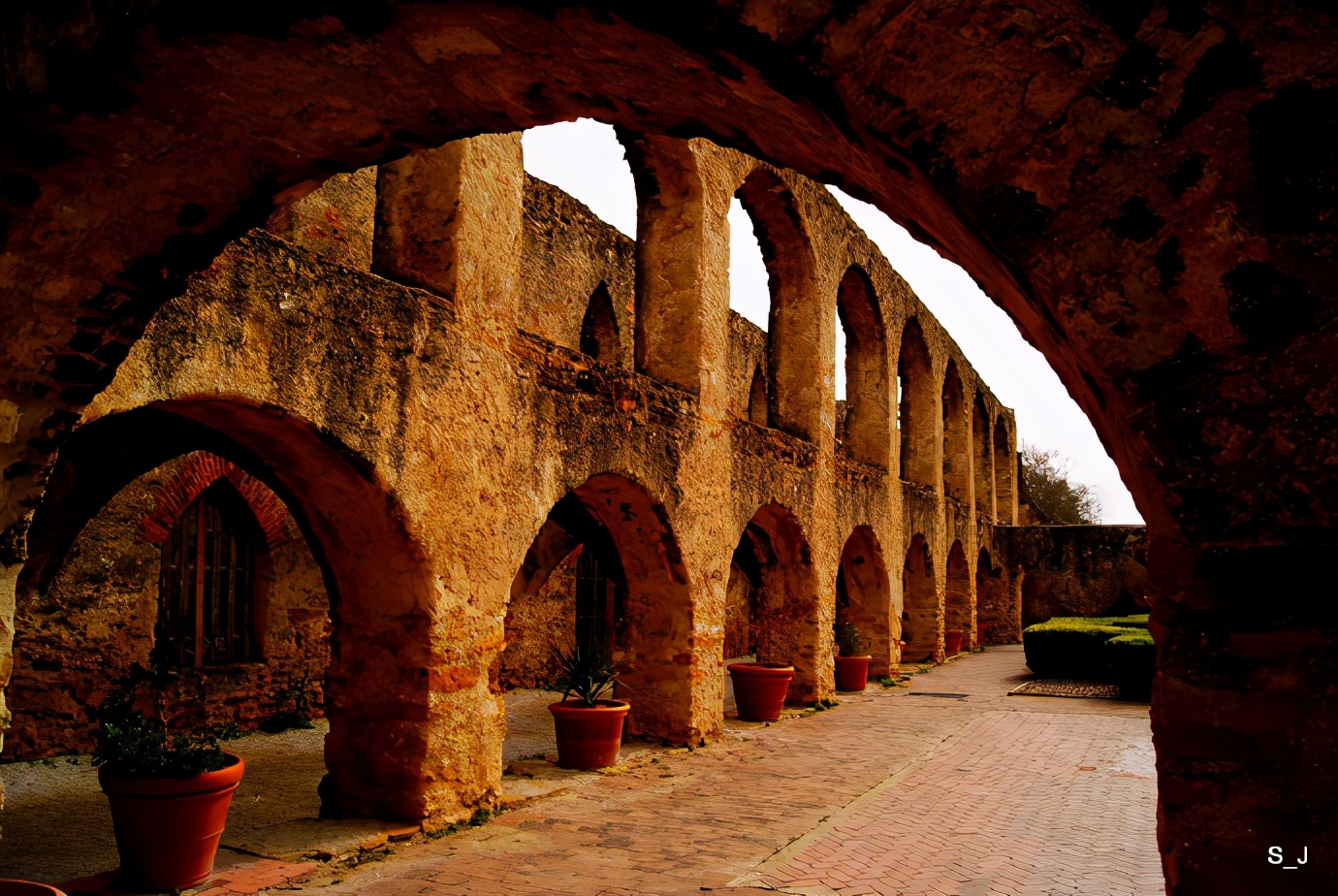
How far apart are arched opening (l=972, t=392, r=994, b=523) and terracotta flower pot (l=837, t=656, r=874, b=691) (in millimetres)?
10405

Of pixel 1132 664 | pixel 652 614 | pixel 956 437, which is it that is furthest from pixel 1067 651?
pixel 652 614

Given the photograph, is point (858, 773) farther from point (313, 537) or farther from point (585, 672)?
point (313, 537)

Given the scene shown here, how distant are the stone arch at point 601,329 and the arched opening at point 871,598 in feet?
16.6

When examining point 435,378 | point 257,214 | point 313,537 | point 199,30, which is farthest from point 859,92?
point 313,537

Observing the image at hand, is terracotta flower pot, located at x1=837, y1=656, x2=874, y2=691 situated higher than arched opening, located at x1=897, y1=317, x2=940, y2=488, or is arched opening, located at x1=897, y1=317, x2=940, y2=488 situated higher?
arched opening, located at x1=897, y1=317, x2=940, y2=488

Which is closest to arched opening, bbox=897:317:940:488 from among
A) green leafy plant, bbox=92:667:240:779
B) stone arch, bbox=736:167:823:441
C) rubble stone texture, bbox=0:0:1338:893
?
stone arch, bbox=736:167:823:441

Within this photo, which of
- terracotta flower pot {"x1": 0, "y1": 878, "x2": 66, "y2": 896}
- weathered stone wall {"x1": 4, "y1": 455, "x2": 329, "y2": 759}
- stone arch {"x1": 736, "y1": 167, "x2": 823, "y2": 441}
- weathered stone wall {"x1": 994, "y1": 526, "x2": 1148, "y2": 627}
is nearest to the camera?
terracotta flower pot {"x1": 0, "y1": 878, "x2": 66, "y2": 896}

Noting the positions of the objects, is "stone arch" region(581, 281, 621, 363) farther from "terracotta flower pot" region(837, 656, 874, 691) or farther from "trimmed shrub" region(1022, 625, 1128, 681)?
"trimmed shrub" region(1022, 625, 1128, 681)

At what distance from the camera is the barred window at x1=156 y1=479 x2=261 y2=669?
9062 millimetres

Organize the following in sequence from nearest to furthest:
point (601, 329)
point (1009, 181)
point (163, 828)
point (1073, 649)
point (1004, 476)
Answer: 1. point (1009, 181)
2. point (163, 828)
3. point (1073, 649)
4. point (601, 329)
5. point (1004, 476)

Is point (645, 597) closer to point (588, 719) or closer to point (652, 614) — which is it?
point (652, 614)

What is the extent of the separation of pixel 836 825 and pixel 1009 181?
5.08 metres

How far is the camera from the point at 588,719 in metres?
7.24

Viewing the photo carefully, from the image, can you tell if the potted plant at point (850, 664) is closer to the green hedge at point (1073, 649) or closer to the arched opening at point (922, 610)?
the arched opening at point (922, 610)
